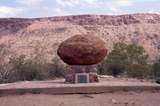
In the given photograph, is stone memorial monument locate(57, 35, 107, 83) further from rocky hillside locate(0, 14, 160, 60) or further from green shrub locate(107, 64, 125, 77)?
rocky hillside locate(0, 14, 160, 60)

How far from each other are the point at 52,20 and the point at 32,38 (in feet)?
39.0

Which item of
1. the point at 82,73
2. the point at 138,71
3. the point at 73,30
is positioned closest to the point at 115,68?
the point at 138,71

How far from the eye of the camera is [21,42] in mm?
76250

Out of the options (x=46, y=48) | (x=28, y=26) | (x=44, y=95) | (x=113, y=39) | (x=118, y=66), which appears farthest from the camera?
(x=28, y=26)

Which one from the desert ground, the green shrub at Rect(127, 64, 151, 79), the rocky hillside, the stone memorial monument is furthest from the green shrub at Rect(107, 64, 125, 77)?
the rocky hillside

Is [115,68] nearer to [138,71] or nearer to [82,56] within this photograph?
[138,71]

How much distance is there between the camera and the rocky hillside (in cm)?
7138

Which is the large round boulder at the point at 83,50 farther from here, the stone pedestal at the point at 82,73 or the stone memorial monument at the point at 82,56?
the stone pedestal at the point at 82,73

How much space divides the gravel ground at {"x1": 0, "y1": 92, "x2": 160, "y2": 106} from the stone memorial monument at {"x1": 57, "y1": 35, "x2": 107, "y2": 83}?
14.0 ft

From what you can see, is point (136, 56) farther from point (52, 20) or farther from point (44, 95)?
point (52, 20)

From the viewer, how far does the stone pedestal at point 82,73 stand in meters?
22.8

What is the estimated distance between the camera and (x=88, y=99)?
1747 centimetres

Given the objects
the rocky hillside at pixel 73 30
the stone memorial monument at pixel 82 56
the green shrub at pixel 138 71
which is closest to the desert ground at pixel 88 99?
the stone memorial monument at pixel 82 56

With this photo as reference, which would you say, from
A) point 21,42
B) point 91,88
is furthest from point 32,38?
point 91,88
